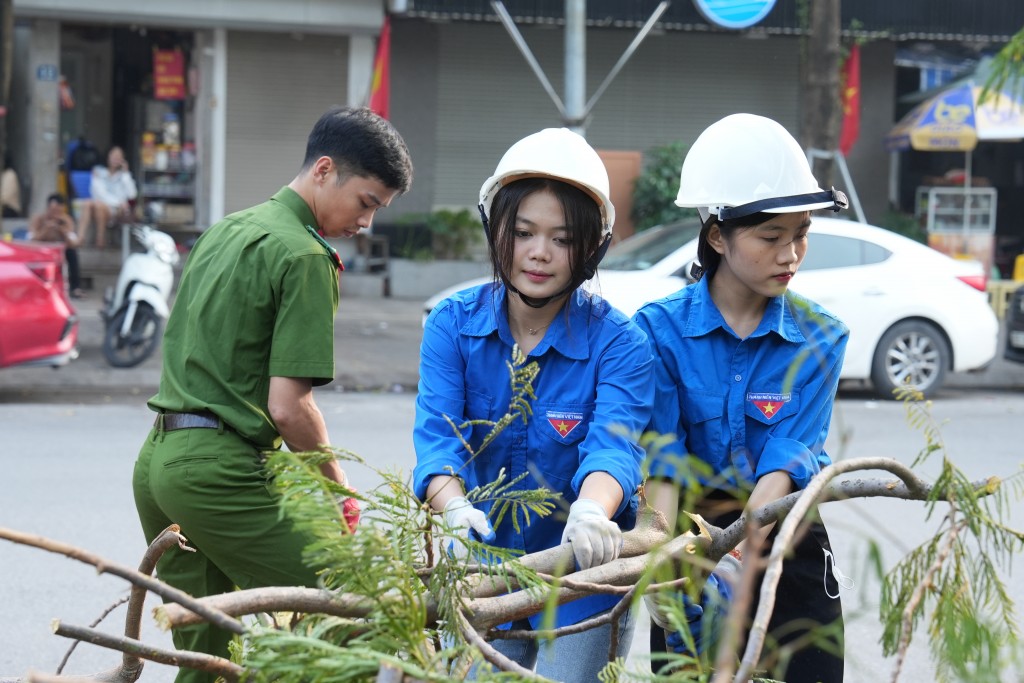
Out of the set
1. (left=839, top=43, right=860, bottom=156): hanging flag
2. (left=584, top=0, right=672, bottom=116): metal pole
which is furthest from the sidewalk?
(left=839, top=43, right=860, bottom=156): hanging flag

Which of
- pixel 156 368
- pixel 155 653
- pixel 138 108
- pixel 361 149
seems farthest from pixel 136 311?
pixel 155 653

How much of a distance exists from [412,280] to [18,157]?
17.7 feet

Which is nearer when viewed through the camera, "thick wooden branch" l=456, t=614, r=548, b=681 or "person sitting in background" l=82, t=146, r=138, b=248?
"thick wooden branch" l=456, t=614, r=548, b=681

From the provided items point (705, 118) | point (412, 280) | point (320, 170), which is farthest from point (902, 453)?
point (705, 118)

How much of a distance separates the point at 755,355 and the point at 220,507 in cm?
128

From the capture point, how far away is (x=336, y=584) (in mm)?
1422

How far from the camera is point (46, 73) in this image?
14.6m

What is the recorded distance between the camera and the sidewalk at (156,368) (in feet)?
31.9

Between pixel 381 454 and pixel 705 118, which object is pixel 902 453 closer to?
pixel 381 454

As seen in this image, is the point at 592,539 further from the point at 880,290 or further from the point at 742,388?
the point at 880,290

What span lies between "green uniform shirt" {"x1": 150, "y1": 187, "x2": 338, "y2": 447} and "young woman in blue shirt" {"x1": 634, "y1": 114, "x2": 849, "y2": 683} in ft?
2.64

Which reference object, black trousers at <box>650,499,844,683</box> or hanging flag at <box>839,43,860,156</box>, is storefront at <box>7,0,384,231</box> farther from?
black trousers at <box>650,499,844,683</box>

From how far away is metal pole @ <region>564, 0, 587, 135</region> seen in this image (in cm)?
1165

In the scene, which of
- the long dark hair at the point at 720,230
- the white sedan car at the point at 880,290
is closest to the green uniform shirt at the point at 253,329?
the long dark hair at the point at 720,230
